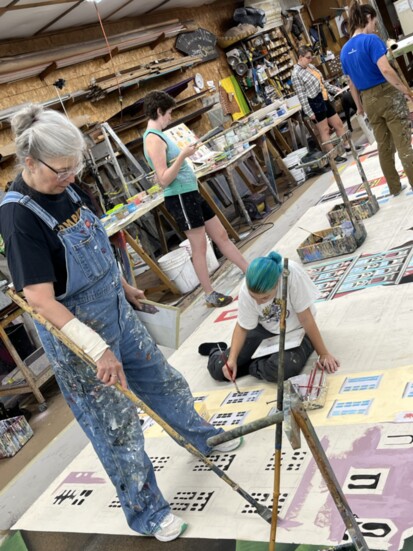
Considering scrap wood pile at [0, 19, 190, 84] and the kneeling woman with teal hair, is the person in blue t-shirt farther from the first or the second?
scrap wood pile at [0, 19, 190, 84]

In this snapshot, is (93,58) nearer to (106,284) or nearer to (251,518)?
(106,284)

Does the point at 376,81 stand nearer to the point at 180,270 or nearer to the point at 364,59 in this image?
the point at 364,59

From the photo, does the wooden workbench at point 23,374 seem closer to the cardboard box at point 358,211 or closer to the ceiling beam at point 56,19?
the cardboard box at point 358,211

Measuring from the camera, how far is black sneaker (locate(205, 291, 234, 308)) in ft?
16.5

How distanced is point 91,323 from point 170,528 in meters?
0.91

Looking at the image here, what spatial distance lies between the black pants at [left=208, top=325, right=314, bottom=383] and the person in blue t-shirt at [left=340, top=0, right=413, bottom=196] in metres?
2.57

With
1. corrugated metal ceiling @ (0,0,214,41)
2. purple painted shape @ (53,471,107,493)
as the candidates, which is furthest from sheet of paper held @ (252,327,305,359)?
corrugated metal ceiling @ (0,0,214,41)

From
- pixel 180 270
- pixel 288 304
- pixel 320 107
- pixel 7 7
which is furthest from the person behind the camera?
pixel 320 107

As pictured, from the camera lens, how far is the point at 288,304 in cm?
322

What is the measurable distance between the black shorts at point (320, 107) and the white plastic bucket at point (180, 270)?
328 cm

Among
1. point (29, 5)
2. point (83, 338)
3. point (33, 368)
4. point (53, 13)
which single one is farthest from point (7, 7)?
point (83, 338)

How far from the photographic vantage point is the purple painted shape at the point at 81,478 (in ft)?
10.6

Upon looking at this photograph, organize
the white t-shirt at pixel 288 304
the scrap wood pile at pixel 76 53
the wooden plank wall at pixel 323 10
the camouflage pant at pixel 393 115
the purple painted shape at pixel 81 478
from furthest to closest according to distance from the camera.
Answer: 1. the wooden plank wall at pixel 323 10
2. the scrap wood pile at pixel 76 53
3. the camouflage pant at pixel 393 115
4. the purple painted shape at pixel 81 478
5. the white t-shirt at pixel 288 304

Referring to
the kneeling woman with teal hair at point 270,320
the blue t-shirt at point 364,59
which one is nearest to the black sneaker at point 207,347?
the kneeling woman with teal hair at point 270,320
